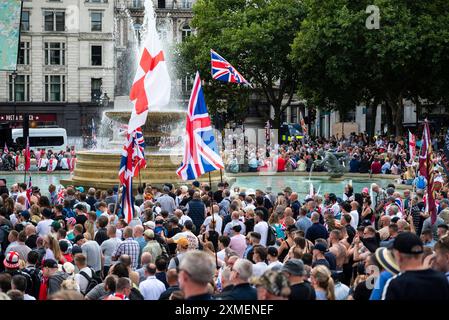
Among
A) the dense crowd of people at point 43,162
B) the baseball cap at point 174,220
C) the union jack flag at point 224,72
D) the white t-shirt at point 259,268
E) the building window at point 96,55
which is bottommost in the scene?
the dense crowd of people at point 43,162

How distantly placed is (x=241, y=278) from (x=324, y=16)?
4194 cm

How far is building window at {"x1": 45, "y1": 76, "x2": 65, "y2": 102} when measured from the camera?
2928 inches

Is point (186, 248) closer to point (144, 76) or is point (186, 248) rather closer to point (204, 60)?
point (144, 76)

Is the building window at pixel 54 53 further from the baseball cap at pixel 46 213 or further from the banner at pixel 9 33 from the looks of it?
the baseball cap at pixel 46 213

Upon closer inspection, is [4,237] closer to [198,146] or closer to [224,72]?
[198,146]

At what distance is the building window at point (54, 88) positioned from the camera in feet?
244

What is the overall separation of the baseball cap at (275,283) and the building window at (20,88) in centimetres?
6904

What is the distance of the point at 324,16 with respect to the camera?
48156mm

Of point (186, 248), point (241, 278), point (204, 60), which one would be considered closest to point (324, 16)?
point (204, 60)

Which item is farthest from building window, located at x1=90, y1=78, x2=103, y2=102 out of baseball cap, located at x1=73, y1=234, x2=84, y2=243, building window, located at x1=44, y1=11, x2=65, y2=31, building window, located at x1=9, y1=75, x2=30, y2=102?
baseball cap, located at x1=73, y1=234, x2=84, y2=243

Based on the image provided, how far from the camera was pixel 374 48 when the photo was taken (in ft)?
150

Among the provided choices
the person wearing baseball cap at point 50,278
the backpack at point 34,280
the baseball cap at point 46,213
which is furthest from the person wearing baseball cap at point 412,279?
the baseball cap at point 46,213

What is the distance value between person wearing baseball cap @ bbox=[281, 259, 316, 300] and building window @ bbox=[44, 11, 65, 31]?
69.1 metres

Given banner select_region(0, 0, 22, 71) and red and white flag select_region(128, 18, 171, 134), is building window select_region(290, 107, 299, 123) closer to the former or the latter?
banner select_region(0, 0, 22, 71)
